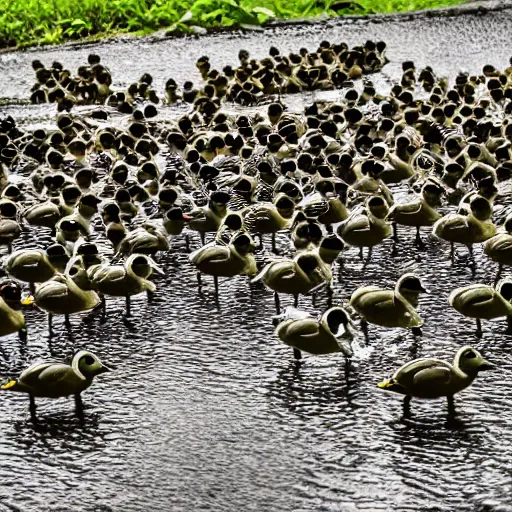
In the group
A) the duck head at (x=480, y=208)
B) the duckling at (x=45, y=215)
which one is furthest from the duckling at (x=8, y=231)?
the duck head at (x=480, y=208)

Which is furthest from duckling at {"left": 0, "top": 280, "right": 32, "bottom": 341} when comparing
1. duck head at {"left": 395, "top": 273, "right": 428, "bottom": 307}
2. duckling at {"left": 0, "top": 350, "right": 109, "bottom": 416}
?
duck head at {"left": 395, "top": 273, "right": 428, "bottom": 307}

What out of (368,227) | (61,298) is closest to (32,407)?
(61,298)

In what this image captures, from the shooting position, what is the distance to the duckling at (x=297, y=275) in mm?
6523

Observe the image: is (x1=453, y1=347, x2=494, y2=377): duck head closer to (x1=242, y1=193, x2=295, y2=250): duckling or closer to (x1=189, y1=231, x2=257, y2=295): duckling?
(x1=189, y1=231, x2=257, y2=295): duckling

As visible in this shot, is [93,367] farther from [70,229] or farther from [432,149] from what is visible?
[432,149]

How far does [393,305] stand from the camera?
6.15 metres

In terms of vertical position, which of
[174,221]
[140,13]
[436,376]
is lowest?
[436,376]

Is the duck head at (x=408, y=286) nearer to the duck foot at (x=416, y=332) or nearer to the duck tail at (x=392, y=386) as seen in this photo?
the duck foot at (x=416, y=332)

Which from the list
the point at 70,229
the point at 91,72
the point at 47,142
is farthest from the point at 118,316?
the point at 91,72

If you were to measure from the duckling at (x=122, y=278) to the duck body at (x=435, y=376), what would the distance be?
6.20 ft

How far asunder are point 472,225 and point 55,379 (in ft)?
10.4

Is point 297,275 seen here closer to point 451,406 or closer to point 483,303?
point 483,303

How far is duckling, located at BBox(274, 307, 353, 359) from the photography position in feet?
18.9

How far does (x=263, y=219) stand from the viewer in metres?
7.71
